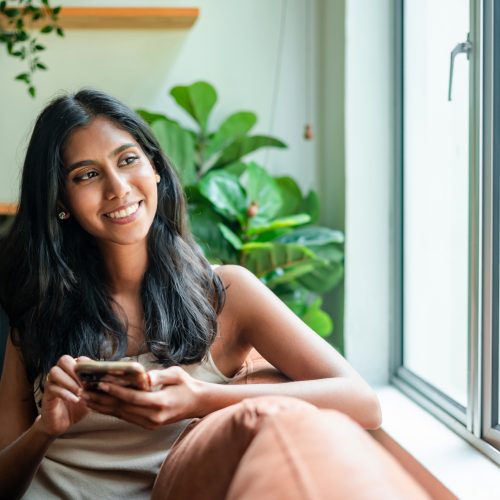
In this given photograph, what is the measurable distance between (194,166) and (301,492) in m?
2.09

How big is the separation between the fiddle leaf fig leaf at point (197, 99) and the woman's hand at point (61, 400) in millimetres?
1550

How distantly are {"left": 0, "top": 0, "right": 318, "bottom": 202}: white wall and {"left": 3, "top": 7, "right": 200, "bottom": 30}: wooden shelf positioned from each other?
0.06 m

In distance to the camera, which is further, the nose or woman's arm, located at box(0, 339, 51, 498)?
the nose

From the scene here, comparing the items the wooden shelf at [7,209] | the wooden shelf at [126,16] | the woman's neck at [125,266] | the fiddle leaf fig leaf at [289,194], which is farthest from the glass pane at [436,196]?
the wooden shelf at [7,209]

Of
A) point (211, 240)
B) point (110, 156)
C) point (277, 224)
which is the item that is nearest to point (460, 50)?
point (277, 224)

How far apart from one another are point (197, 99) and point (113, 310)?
1.26m

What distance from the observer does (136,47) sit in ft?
9.57

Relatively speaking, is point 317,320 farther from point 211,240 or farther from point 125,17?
point 125,17

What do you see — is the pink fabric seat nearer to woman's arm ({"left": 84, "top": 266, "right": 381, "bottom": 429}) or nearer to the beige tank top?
woman's arm ({"left": 84, "top": 266, "right": 381, "bottom": 429})

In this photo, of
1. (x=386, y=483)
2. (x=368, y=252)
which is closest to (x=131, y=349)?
(x=386, y=483)

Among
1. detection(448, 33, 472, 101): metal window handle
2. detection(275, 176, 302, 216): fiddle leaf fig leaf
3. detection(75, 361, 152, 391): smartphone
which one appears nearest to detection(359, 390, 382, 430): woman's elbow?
detection(75, 361, 152, 391): smartphone

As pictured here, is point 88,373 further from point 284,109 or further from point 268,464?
point 284,109

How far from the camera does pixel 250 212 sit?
101 inches

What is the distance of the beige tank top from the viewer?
4.96 feet
